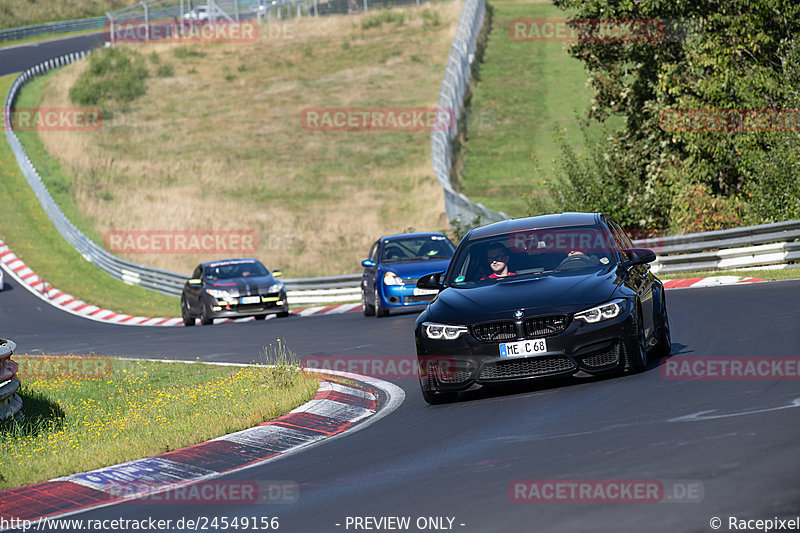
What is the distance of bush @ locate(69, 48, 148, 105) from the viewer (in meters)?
67.6

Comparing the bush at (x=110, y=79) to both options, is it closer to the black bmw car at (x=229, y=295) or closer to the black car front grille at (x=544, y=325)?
the black bmw car at (x=229, y=295)

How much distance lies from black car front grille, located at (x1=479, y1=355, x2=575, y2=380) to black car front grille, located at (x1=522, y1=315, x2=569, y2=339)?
0.21 metres

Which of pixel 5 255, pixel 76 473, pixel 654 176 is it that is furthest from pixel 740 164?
pixel 5 255

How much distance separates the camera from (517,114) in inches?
2130

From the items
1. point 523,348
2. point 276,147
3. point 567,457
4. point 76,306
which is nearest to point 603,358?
point 523,348

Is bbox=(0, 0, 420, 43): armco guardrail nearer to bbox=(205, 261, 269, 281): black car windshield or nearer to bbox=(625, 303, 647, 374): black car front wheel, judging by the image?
bbox=(205, 261, 269, 281): black car windshield

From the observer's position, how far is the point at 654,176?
94.4 ft

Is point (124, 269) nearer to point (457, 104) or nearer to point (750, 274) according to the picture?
point (457, 104)

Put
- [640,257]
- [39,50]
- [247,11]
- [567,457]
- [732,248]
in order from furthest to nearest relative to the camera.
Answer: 1. [247,11]
2. [39,50]
3. [732,248]
4. [640,257]
5. [567,457]

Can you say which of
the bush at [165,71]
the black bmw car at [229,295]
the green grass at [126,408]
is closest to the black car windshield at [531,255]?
the green grass at [126,408]

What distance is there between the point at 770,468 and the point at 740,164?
2127 centimetres

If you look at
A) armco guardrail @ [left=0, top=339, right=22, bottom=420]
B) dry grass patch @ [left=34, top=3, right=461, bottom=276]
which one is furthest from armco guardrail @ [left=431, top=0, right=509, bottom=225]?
armco guardrail @ [left=0, top=339, right=22, bottom=420]

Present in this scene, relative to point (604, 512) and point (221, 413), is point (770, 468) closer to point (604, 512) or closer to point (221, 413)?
point (604, 512)

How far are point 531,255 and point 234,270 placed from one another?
725 inches
